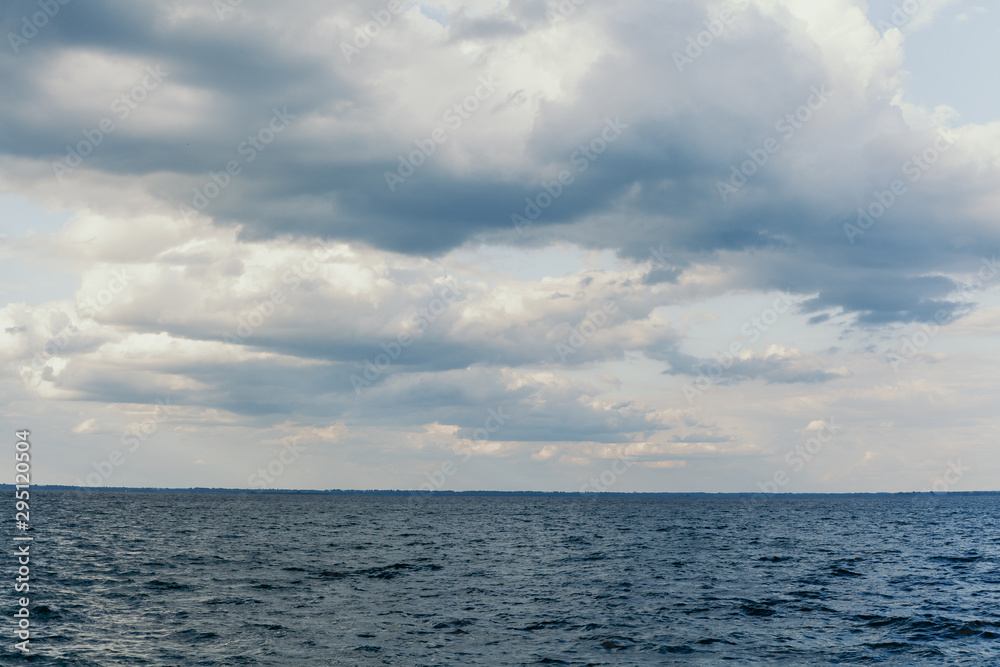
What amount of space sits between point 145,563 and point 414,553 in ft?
78.4

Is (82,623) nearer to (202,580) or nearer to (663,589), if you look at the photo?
(202,580)

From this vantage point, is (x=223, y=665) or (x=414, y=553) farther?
(x=414, y=553)

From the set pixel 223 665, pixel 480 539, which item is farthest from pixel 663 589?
pixel 480 539

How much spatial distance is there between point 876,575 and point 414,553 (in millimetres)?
40303

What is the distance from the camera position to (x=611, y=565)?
62.1 m

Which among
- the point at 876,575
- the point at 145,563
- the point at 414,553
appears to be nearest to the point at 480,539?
the point at 414,553

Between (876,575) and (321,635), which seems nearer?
(321,635)

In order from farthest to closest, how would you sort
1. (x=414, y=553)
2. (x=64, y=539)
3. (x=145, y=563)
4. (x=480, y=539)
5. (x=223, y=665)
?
(x=480, y=539) → (x=64, y=539) → (x=414, y=553) → (x=145, y=563) → (x=223, y=665)

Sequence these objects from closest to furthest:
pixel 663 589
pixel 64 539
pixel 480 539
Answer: pixel 663 589, pixel 64 539, pixel 480 539

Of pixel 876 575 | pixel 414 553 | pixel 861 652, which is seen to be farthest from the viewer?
pixel 414 553

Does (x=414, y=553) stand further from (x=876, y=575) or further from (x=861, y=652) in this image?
(x=861, y=652)

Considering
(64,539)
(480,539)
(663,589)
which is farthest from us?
(480,539)

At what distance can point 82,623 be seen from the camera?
34.8 m

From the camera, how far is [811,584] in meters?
50.6
